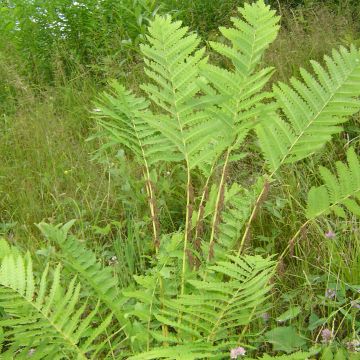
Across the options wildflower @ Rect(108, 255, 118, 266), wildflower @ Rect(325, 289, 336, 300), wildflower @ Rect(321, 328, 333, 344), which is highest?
wildflower @ Rect(108, 255, 118, 266)

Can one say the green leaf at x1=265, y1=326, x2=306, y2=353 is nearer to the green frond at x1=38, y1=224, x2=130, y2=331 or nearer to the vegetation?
the vegetation

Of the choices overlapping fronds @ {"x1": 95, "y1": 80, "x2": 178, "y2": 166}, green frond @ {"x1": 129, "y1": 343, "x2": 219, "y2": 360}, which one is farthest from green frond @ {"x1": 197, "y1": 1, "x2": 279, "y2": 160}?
green frond @ {"x1": 129, "y1": 343, "x2": 219, "y2": 360}

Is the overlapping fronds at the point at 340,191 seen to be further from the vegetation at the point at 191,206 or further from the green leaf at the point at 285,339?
the green leaf at the point at 285,339

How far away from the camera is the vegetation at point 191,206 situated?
1.21 meters

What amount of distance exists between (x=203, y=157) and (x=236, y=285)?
32 cm

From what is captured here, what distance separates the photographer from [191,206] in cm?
131

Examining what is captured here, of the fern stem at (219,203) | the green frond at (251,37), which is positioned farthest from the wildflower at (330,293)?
the green frond at (251,37)

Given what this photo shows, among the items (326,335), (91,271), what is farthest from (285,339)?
(91,271)

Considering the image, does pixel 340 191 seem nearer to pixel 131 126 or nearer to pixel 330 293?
pixel 330 293

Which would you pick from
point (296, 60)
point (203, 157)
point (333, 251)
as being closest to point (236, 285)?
point (203, 157)

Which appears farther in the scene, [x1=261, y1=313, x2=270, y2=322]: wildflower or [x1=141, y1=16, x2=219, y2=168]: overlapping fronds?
[x1=261, y1=313, x2=270, y2=322]: wildflower

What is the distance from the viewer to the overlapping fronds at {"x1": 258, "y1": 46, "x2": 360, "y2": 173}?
1.22 metres

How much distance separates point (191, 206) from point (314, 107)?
0.36 meters

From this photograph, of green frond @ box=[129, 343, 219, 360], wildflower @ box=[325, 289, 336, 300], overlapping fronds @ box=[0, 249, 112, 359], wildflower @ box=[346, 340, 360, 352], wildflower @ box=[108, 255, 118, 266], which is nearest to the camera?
green frond @ box=[129, 343, 219, 360]
